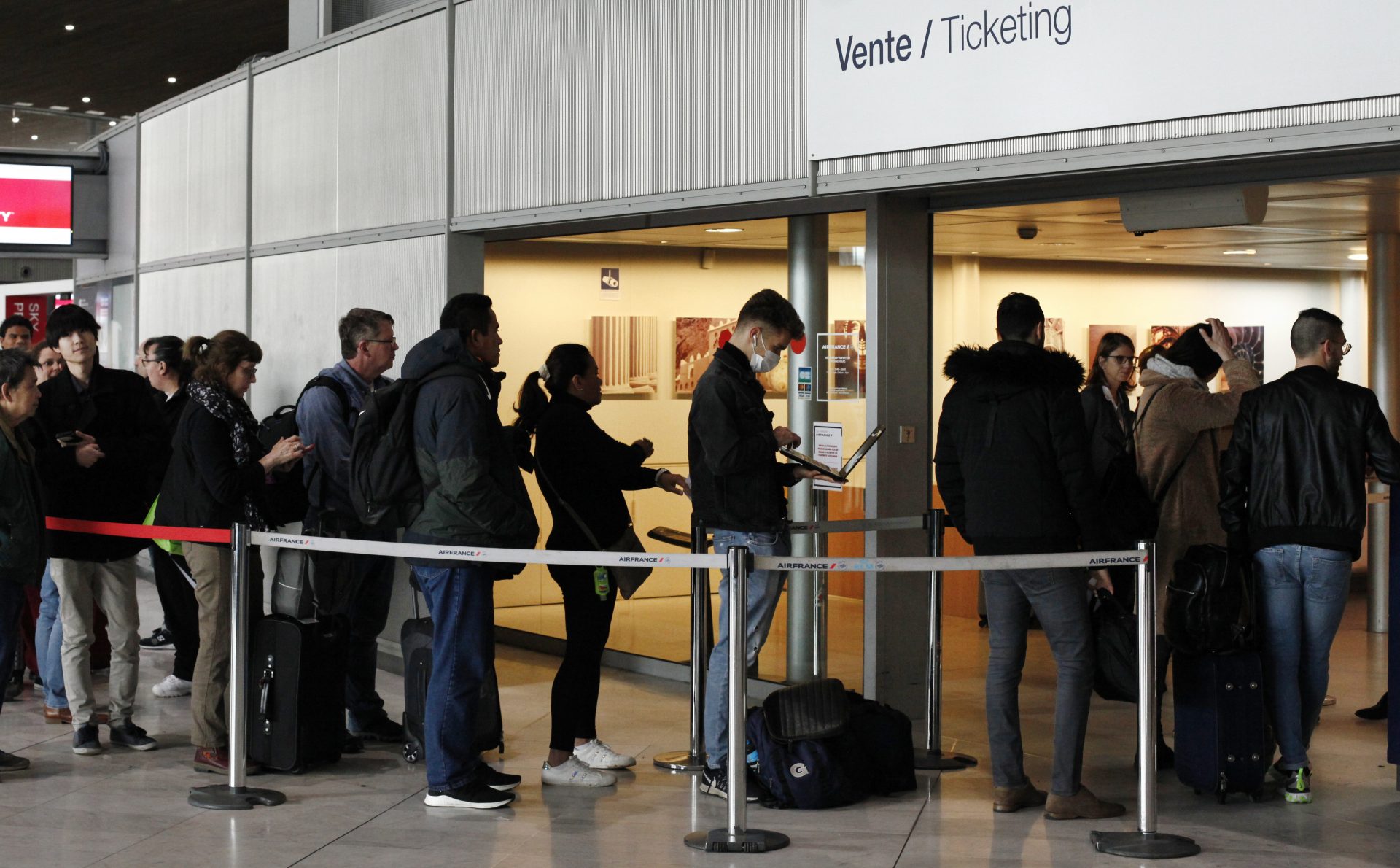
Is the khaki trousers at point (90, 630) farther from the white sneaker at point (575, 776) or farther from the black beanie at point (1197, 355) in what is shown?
the black beanie at point (1197, 355)

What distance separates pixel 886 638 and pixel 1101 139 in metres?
2.42

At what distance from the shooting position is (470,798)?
539 cm

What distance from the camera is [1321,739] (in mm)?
6633

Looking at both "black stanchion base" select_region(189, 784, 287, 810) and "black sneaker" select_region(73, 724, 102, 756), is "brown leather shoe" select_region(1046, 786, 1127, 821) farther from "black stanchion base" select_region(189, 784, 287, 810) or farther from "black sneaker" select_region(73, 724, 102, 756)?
"black sneaker" select_region(73, 724, 102, 756)

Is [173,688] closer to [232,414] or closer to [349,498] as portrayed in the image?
[349,498]

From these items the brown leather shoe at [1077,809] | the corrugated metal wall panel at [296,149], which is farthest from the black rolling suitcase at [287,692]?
the corrugated metal wall panel at [296,149]

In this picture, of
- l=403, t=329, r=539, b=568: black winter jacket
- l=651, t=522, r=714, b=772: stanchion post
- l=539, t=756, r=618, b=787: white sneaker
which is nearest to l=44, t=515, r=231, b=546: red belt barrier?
l=403, t=329, r=539, b=568: black winter jacket

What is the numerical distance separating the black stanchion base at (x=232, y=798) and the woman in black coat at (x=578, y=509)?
1043mm

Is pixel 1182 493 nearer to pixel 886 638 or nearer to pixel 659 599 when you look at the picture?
pixel 886 638

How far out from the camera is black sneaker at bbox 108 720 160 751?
20.9 feet

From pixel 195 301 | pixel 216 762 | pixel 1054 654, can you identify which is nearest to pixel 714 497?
pixel 1054 654

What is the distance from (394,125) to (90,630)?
3.72 meters

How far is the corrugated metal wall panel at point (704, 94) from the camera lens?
6.59 m

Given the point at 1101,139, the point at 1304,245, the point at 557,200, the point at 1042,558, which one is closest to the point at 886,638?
the point at 1042,558
